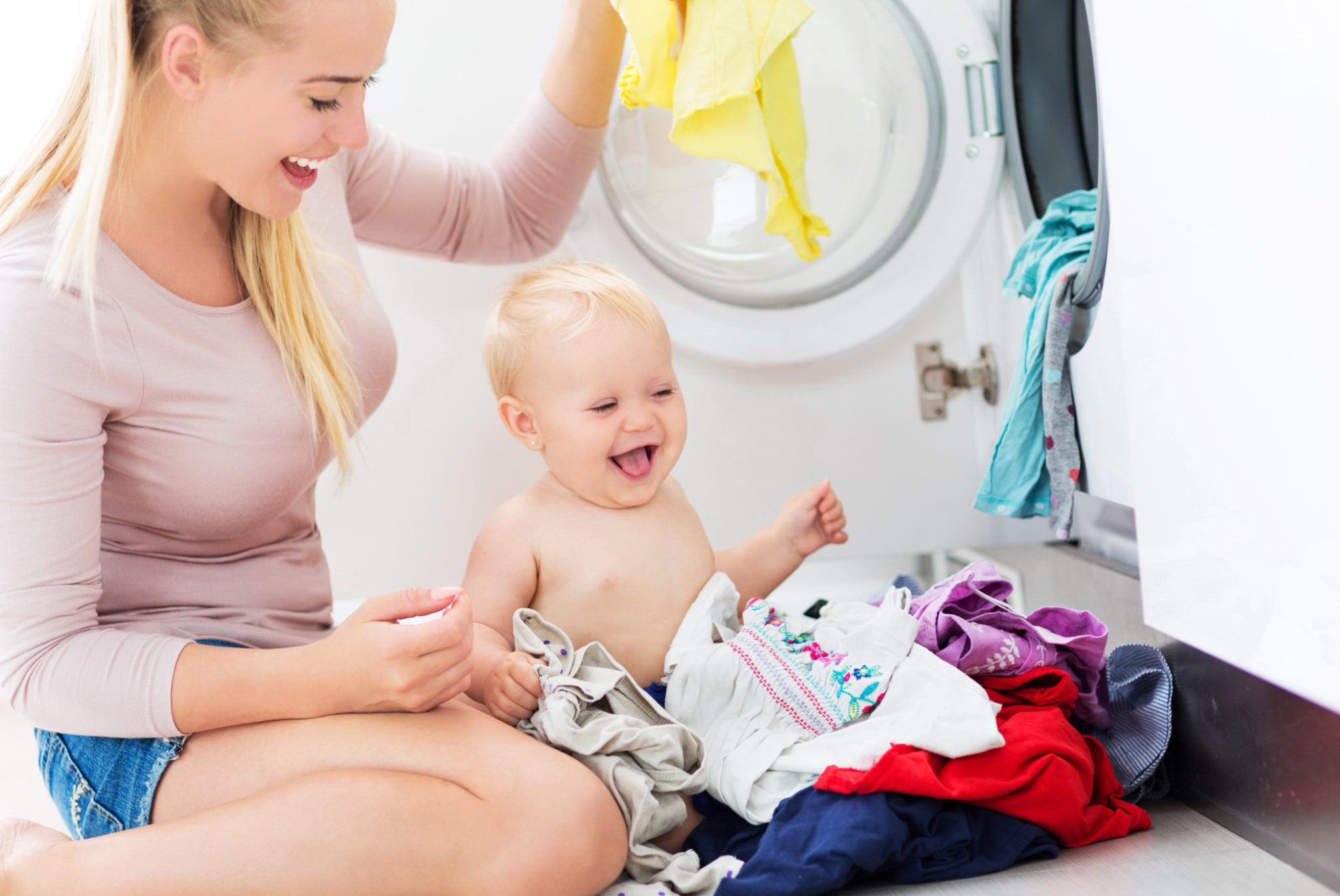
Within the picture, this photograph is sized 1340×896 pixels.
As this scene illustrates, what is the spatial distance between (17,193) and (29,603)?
357 mm

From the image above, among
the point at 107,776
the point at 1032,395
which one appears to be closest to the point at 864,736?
the point at 1032,395

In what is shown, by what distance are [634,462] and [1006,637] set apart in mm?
438

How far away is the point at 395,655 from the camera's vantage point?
84 cm

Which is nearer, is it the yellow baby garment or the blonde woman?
the blonde woman

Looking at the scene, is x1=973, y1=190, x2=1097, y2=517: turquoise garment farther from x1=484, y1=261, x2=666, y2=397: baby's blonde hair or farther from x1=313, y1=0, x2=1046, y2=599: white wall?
x1=484, y1=261, x2=666, y2=397: baby's blonde hair

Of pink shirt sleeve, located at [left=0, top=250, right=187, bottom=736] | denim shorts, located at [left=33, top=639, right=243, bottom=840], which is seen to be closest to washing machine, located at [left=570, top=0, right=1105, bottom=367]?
pink shirt sleeve, located at [left=0, top=250, right=187, bottom=736]

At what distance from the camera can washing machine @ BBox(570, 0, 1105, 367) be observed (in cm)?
151

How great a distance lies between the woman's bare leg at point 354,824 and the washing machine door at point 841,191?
0.79 m

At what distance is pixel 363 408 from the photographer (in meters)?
1.22

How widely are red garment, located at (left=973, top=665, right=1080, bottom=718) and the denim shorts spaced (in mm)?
754

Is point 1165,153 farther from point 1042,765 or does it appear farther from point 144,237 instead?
point 144,237

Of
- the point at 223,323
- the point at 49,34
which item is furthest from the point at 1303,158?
the point at 49,34

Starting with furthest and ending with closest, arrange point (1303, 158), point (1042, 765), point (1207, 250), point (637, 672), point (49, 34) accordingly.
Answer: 1. point (49, 34)
2. point (637, 672)
3. point (1042, 765)
4. point (1207, 250)
5. point (1303, 158)

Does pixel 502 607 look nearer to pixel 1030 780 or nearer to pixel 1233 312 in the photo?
pixel 1030 780
